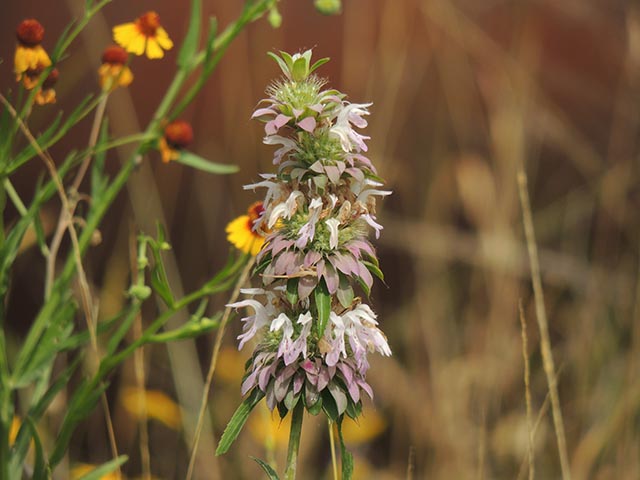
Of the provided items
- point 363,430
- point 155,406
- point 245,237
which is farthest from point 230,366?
point 245,237

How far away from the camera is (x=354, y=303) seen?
1.94 feet

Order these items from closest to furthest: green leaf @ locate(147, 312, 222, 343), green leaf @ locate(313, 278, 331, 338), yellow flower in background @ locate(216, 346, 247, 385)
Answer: green leaf @ locate(313, 278, 331, 338), green leaf @ locate(147, 312, 222, 343), yellow flower in background @ locate(216, 346, 247, 385)

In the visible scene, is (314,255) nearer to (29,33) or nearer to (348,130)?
(348,130)

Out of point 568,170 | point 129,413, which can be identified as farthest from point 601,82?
point 129,413

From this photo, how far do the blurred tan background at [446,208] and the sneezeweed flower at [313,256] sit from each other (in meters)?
0.83

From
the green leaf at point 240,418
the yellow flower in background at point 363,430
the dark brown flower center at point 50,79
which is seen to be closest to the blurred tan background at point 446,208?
the yellow flower in background at point 363,430

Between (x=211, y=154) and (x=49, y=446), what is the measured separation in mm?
630

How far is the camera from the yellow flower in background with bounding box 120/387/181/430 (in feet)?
5.00

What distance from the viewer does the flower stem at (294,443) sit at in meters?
0.55

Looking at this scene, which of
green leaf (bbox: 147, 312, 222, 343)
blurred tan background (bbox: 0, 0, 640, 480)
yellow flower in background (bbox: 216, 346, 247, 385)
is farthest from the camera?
yellow flower in background (bbox: 216, 346, 247, 385)

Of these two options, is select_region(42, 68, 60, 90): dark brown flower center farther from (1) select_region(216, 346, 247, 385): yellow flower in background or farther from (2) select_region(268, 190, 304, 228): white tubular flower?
(1) select_region(216, 346, 247, 385): yellow flower in background

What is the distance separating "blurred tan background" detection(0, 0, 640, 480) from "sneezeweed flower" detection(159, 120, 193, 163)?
565 millimetres

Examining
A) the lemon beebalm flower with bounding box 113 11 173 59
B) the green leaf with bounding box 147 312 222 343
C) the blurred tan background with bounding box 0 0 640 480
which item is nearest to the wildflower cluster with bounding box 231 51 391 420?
the green leaf with bounding box 147 312 222 343

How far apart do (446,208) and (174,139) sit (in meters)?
1.22
